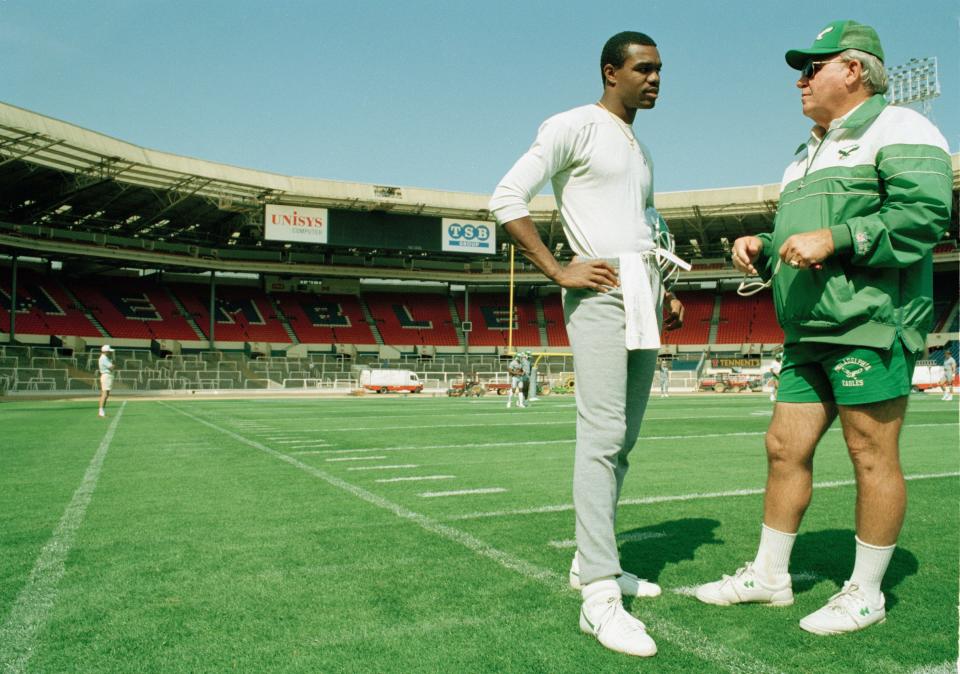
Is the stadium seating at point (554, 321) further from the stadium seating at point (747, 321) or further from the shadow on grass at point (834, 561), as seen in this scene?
the shadow on grass at point (834, 561)

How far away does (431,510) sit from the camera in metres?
4.47

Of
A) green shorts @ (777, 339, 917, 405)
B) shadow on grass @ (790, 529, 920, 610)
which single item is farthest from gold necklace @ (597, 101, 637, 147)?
shadow on grass @ (790, 529, 920, 610)

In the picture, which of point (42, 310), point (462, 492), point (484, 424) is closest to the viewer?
point (462, 492)

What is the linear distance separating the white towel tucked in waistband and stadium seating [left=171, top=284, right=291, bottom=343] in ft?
137

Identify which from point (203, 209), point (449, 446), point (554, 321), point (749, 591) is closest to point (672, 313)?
point (749, 591)

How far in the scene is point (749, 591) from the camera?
2.66 m

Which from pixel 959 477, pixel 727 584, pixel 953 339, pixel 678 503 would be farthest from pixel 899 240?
pixel 953 339

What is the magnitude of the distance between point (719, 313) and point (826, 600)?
47.7 m

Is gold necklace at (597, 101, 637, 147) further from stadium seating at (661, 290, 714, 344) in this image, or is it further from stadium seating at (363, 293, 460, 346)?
stadium seating at (363, 293, 460, 346)

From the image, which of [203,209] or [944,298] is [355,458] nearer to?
[203,209]

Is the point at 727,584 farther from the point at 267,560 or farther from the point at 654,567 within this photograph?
the point at 267,560

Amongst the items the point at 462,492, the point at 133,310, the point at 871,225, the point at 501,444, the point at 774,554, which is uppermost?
the point at 133,310

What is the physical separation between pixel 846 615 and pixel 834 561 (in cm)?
94

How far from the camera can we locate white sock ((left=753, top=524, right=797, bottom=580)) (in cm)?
266
